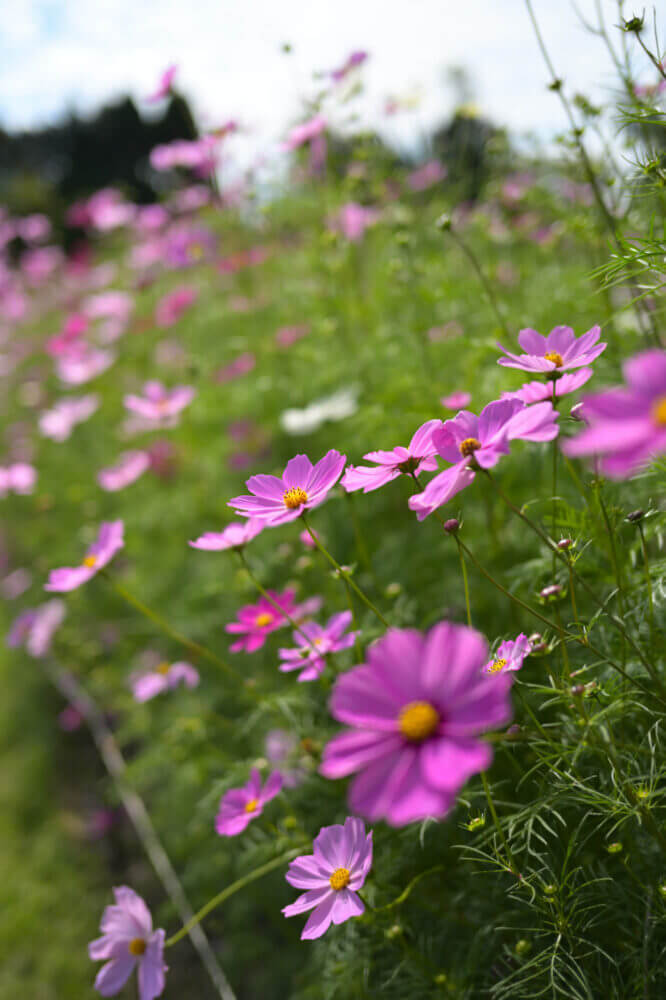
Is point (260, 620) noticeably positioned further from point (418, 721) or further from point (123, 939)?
point (418, 721)

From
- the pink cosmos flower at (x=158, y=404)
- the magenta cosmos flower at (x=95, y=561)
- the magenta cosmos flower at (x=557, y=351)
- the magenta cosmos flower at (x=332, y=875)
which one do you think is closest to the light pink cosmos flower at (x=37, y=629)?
the pink cosmos flower at (x=158, y=404)

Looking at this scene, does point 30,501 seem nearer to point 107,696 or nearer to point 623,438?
point 107,696

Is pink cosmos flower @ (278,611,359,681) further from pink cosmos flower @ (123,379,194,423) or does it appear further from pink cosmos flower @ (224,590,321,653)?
pink cosmos flower @ (123,379,194,423)

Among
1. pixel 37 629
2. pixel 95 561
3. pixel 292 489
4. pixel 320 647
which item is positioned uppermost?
pixel 292 489

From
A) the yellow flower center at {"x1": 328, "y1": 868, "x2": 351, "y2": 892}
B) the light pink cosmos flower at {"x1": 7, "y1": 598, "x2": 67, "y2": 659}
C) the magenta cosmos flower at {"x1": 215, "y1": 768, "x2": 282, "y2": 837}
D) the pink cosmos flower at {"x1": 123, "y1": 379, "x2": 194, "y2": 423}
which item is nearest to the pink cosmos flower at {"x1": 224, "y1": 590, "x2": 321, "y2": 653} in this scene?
the magenta cosmos flower at {"x1": 215, "y1": 768, "x2": 282, "y2": 837}

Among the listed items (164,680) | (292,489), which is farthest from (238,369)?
(292,489)

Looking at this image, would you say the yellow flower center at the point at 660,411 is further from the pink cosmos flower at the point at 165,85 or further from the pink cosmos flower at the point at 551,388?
the pink cosmos flower at the point at 165,85
